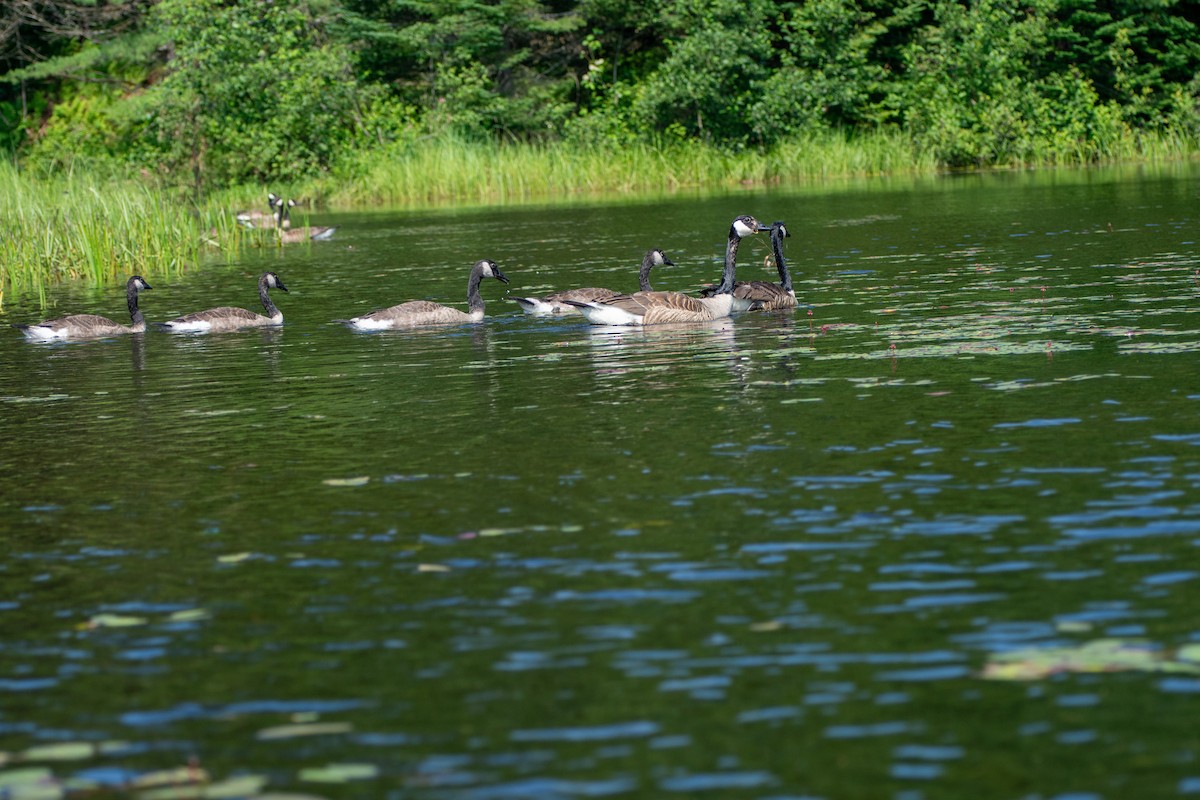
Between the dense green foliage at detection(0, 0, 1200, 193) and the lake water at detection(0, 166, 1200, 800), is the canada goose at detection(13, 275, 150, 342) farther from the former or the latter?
the dense green foliage at detection(0, 0, 1200, 193)

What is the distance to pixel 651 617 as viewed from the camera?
864cm

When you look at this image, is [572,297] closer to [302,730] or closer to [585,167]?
[302,730]

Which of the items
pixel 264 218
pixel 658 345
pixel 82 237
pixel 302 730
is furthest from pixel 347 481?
pixel 264 218

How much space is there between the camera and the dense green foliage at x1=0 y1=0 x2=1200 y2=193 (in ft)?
203

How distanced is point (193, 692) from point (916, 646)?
3.46 meters

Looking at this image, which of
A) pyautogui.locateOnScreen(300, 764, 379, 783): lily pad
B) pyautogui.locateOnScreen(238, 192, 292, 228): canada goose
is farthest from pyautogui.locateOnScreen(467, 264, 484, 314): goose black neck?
pyautogui.locateOnScreen(238, 192, 292, 228): canada goose

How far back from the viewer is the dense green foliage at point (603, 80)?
61812 millimetres

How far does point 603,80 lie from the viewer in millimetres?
72500

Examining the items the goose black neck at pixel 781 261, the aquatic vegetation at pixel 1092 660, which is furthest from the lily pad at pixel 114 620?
the goose black neck at pixel 781 261

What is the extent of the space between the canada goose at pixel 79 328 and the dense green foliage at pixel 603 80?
1453 inches

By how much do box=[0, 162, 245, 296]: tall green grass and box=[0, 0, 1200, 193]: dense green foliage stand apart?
78.7 ft

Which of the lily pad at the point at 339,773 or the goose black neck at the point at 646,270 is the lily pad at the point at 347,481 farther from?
the goose black neck at the point at 646,270

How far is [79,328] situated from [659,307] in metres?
8.68

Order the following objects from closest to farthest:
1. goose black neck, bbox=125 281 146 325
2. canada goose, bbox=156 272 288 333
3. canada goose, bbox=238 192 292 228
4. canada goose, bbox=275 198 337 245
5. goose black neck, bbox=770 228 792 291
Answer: goose black neck, bbox=770 228 792 291
canada goose, bbox=156 272 288 333
goose black neck, bbox=125 281 146 325
canada goose, bbox=275 198 337 245
canada goose, bbox=238 192 292 228
